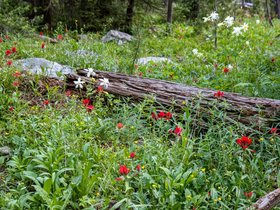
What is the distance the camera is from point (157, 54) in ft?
30.1

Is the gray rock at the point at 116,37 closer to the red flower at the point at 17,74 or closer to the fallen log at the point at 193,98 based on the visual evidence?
the fallen log at the point at 193,98

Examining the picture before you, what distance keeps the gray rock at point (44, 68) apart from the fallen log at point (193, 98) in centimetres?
29

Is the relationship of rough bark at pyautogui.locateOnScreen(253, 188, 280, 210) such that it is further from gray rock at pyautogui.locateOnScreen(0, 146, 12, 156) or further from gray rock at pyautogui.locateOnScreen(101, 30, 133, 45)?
gray rock at pyautogui.locateOnScreen(101, 30, 133, 45)

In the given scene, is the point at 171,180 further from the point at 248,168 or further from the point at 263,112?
the point at 263,112

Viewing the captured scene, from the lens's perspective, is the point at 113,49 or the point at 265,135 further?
the point at 113,49

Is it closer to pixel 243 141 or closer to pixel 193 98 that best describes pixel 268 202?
pixel 243 141

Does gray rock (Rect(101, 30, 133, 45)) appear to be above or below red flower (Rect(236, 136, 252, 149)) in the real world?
above

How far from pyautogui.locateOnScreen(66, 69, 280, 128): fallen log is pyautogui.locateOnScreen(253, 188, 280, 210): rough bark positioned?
121cm

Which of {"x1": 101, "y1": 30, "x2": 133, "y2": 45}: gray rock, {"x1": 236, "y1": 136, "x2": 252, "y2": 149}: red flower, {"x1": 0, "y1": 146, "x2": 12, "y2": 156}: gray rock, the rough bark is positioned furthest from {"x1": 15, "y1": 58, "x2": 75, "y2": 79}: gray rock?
{"x1": 101, "y1": 30, "x2": 133, "y2": 45}: gray rock

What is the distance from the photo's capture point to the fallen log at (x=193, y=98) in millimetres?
4055

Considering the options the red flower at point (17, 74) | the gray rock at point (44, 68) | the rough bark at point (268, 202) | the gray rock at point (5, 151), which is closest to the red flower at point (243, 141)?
the rough bark at point (268, 202)

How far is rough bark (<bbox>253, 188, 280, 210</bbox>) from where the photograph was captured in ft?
8.98

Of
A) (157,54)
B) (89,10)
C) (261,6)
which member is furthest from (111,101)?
(261,6)

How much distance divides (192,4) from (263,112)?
1229 cm
